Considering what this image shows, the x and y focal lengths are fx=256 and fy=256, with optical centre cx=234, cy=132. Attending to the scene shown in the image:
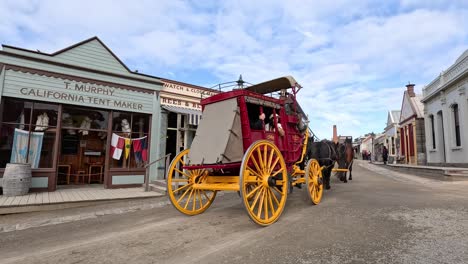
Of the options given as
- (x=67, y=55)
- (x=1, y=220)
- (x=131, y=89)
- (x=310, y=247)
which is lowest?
(x=1, y=220)

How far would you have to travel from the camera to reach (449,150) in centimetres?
1478

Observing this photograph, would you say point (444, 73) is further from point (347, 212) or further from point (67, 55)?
point (67, 55)

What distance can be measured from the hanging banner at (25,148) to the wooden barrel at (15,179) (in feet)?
2.75

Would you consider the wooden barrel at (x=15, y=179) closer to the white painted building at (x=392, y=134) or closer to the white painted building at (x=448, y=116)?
the white painted building at (x=448, y=116)

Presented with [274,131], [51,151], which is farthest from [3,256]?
[51,151]

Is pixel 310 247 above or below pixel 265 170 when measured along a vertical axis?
below

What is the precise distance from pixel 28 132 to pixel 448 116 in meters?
20.2

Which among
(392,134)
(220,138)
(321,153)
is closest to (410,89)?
(392,134)

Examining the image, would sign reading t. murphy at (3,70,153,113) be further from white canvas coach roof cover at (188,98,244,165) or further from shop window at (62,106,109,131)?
white canvas coach roof cover at (188,98,244,165)

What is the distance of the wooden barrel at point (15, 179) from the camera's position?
716cm

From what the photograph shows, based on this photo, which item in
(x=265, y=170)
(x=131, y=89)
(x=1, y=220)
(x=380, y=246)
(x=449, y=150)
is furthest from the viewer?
(x=449, y=150)

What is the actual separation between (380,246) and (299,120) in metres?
3.43

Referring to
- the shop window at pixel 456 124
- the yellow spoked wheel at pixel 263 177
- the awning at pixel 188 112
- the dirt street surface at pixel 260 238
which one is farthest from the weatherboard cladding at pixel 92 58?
the shop window at pixel 456 124

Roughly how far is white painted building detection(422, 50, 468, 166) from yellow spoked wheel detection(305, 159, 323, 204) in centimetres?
1183
